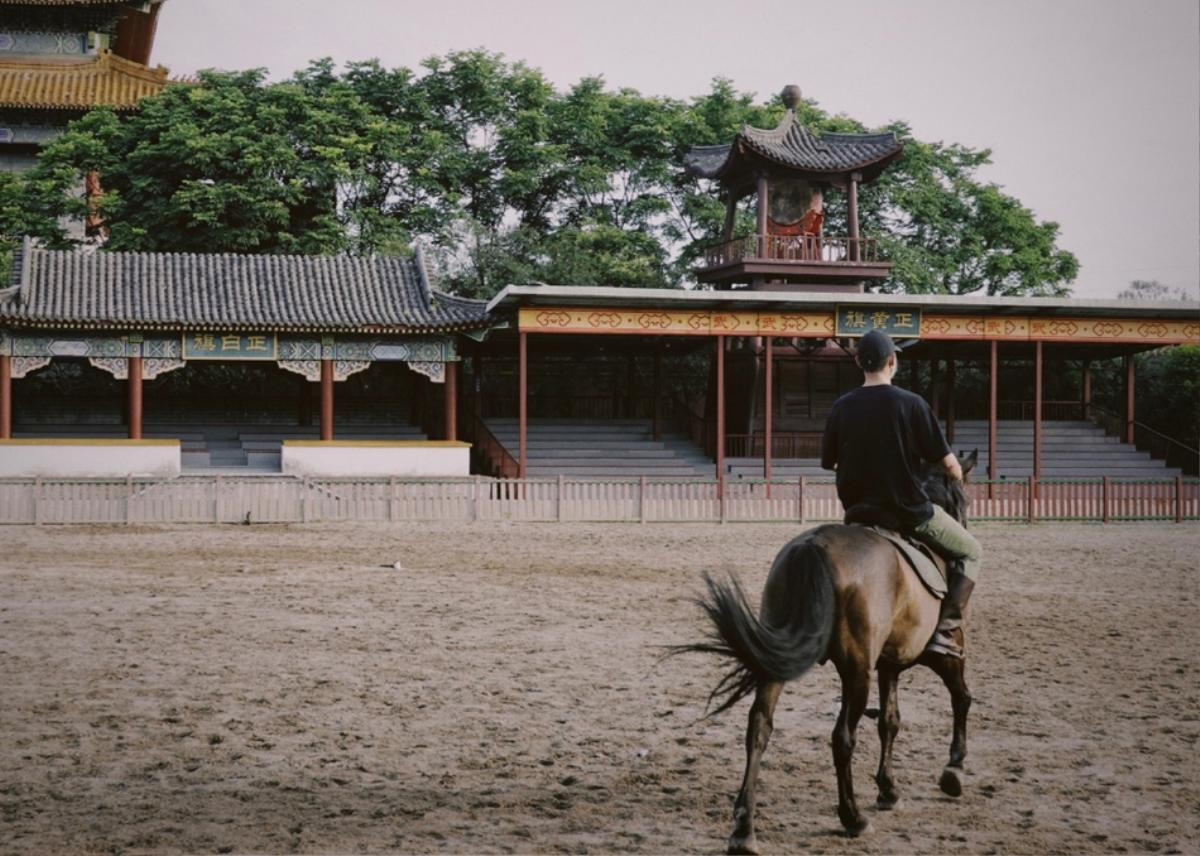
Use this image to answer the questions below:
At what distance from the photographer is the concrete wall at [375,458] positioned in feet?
93.9

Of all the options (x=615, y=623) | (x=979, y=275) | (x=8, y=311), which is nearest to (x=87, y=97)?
(x=8, y=311)

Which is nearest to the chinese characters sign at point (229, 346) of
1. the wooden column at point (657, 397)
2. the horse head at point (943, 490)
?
the wooden column at point (657, 397)

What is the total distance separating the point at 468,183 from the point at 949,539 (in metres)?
35.2

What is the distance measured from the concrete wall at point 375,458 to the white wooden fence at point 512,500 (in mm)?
5272

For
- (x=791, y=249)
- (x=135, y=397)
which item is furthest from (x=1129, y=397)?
(x=135, y=397)

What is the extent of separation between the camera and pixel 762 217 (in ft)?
108

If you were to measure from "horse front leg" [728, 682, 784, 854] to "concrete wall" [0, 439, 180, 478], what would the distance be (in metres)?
24.1

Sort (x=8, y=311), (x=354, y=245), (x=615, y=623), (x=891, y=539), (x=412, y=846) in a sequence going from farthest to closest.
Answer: (x=354, y=245), (x=8, y=311), (x=615, y=623), (x=891, y=539), (x=412, y=846)

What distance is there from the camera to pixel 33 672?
8.67 m

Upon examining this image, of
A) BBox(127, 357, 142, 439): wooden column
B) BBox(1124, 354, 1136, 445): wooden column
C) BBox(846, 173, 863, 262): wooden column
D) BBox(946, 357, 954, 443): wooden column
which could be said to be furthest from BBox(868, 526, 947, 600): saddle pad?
BBox(1124, 354, 1136, 445): wooden column

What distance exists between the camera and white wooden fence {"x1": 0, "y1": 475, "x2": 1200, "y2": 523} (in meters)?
21.4

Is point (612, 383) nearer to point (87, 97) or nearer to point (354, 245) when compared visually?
point (354, 245)

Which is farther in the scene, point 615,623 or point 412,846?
point 615,623

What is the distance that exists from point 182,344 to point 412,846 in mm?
24919
